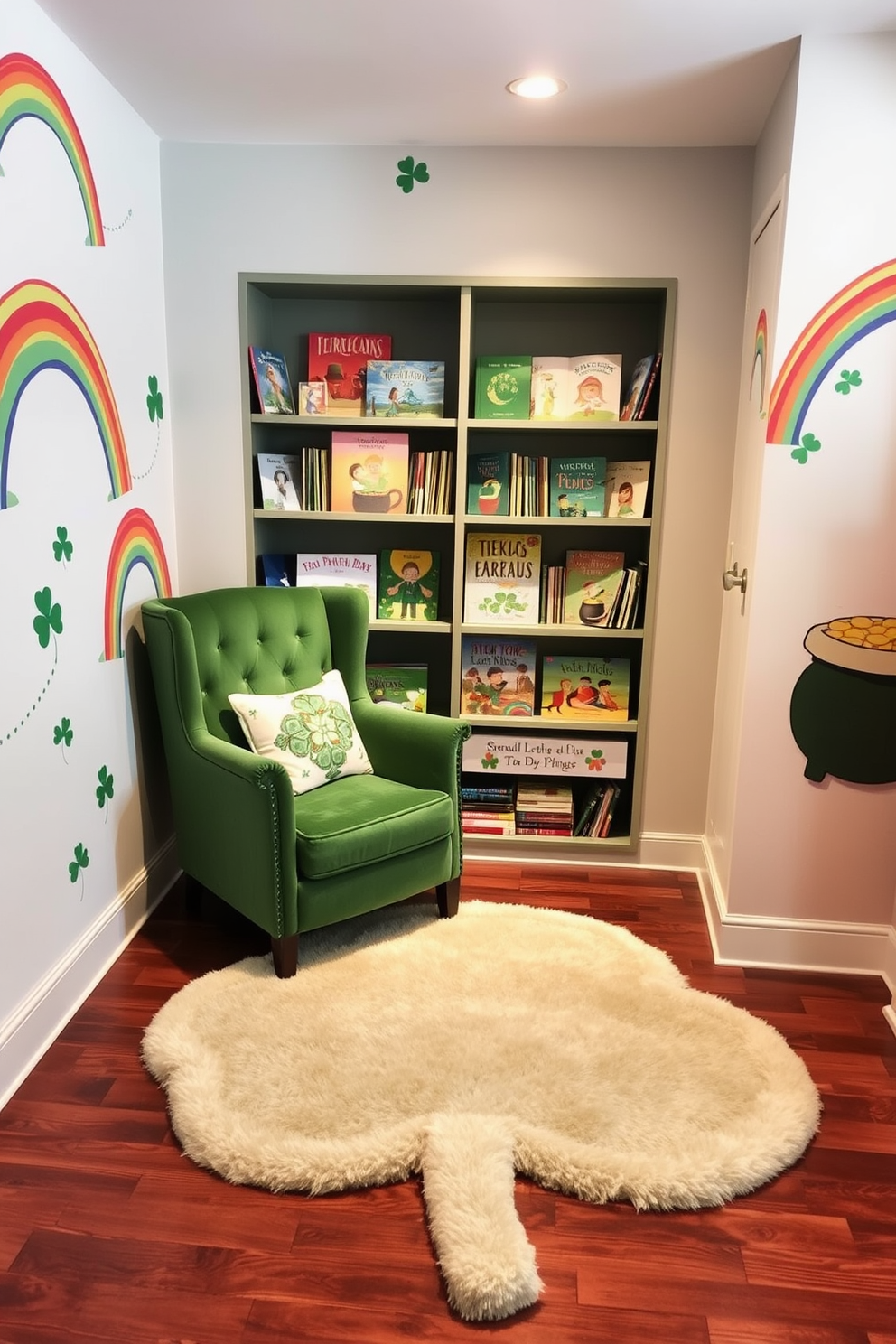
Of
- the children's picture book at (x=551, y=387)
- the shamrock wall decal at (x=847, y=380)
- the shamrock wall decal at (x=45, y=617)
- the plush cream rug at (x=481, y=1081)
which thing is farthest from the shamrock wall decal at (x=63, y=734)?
the shamrock wall decal at (x=847, y=380)

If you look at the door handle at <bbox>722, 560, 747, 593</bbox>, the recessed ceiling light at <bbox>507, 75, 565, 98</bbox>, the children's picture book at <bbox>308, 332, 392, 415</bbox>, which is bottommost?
the door handle at <bbox>722, 560, 747, 593</bbox>

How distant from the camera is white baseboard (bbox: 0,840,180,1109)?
2.17m

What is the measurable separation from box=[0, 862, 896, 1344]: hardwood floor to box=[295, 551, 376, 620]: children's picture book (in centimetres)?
168

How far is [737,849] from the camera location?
2.76 metres

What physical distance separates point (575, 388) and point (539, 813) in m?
1.48

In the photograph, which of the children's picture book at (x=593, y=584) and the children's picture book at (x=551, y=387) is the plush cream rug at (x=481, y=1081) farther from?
the children's picture book at (x=551, y=387)

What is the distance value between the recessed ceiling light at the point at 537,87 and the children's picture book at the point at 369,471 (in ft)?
3.49

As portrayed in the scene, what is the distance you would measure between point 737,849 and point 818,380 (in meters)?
1.30

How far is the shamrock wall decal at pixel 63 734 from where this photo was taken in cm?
237

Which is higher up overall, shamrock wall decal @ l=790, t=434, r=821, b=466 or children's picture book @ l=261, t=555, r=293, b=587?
shamrock wall decal @ l=790, t=434, r=821, b=466

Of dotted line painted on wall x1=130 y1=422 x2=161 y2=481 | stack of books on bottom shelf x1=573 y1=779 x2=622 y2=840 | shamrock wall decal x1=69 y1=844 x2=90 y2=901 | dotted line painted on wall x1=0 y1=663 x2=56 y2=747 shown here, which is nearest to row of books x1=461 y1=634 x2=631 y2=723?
stack of books on bottom shelf x1=573 y1=779 x2=622 y2=840

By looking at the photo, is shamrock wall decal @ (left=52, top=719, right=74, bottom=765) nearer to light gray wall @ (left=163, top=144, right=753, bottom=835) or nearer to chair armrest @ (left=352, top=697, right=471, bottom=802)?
chair armrest @ (left=352, top=697, right=471, bottom=802)

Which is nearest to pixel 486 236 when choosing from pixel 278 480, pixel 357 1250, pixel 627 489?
pixel 627 489

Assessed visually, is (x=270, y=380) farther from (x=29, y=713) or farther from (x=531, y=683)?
(x=29, y=713)
